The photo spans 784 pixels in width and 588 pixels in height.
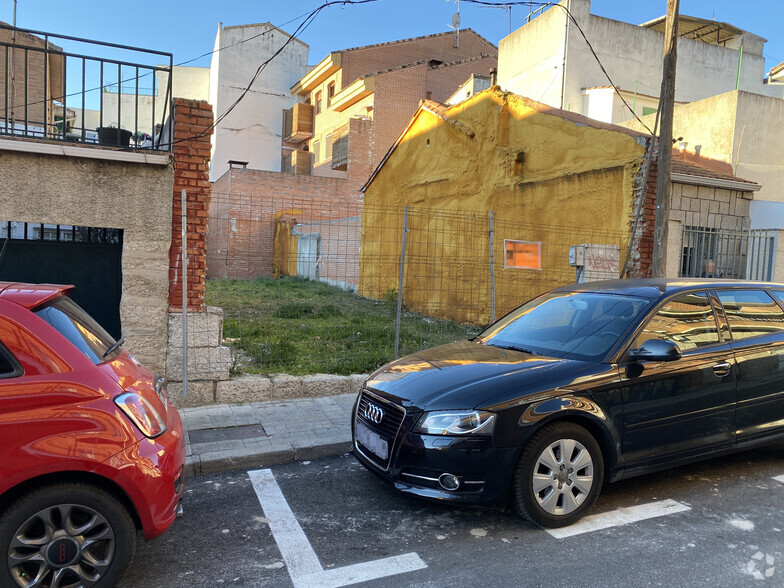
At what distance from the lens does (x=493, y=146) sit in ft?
38.4

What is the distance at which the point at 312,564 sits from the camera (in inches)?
129

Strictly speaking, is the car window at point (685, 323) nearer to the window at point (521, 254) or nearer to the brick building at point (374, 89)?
the window at point (521, 254)

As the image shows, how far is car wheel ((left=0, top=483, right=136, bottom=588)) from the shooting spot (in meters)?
2.60

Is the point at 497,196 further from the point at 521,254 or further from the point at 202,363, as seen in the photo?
the point at 202,363

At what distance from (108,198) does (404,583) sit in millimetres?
4837

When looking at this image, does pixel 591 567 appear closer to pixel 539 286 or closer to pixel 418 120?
pixel 539 286

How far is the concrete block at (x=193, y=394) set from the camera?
20.2ft

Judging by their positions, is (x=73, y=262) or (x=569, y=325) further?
(x=73, y=262)

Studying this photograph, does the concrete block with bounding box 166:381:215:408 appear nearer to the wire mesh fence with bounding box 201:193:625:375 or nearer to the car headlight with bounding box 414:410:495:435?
the wire mesh fence with bounding box 201:193:625:375

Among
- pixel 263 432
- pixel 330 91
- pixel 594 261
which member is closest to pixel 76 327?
pixel 263 432

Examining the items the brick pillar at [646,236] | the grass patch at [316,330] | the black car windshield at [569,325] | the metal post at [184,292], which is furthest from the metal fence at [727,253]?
the metal post at [184,292]

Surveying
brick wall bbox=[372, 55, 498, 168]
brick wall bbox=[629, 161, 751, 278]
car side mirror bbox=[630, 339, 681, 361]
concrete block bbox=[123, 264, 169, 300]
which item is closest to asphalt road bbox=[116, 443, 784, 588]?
car side mirror bbox=[630, 339, 681, 361]

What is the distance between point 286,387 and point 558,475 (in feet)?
12.4

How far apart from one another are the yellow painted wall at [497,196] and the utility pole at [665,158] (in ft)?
2.56
